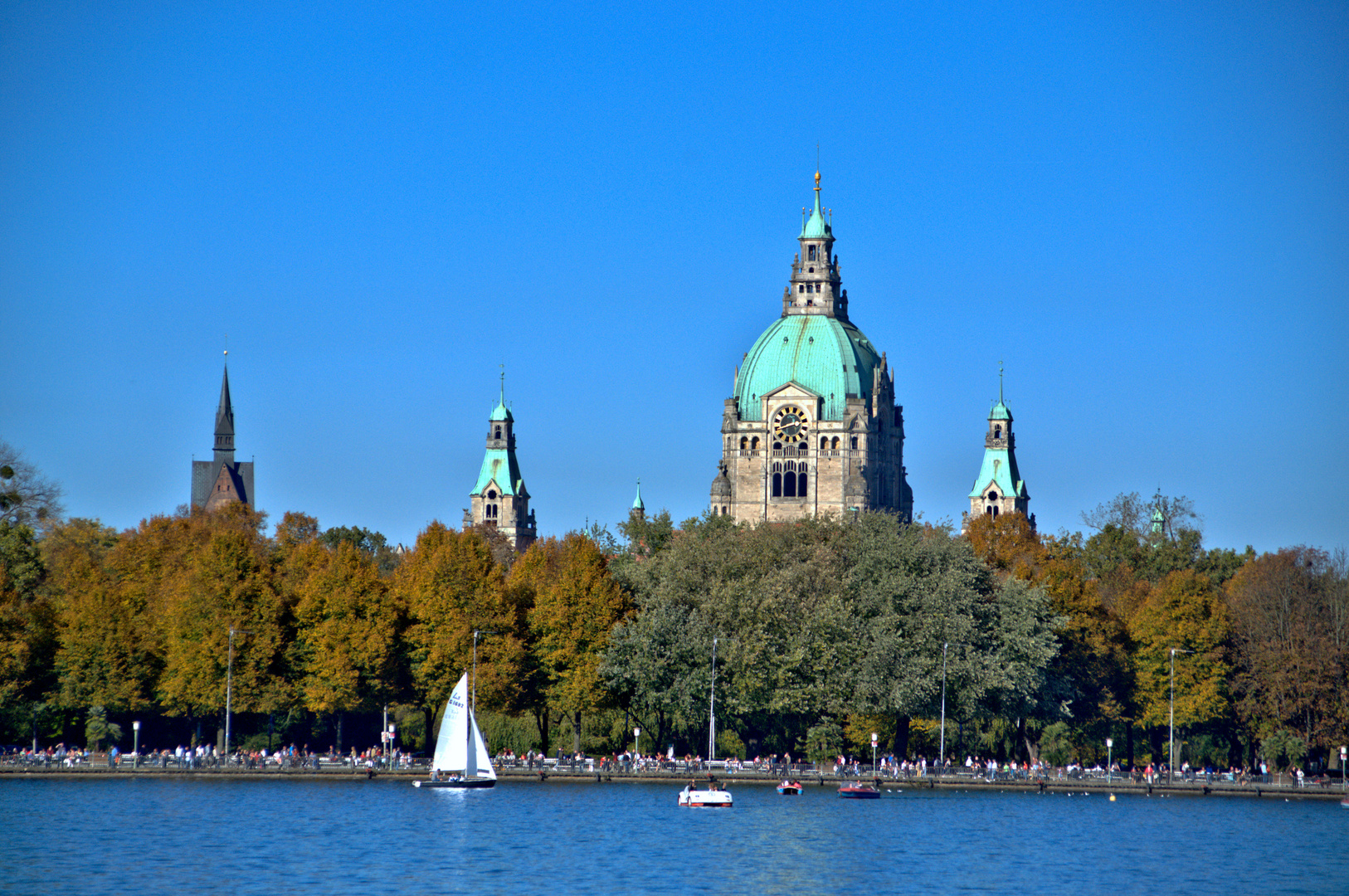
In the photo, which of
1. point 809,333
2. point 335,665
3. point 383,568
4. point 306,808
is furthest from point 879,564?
point 809,333

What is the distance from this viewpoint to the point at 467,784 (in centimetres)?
9350

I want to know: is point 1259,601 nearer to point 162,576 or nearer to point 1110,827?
point 1110,827

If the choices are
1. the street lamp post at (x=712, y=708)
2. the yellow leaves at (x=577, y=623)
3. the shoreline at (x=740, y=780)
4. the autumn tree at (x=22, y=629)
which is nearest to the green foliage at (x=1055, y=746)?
the shoreline at (x=740, y=780)

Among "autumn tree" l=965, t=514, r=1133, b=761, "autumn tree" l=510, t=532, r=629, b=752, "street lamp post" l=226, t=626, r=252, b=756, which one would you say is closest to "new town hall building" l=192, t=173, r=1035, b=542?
"autumn tree" l=965, t=514, r=1133, b=761

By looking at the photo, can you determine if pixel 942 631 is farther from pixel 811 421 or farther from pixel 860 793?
pixel 811 421

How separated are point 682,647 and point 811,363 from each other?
8308 centimetres

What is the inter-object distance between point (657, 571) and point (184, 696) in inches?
1012

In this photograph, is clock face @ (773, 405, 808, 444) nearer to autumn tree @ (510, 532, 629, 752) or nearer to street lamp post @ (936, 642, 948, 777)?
autumn tree @ (510, 532, 629, 752)

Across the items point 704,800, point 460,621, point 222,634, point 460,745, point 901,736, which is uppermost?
point 460,621

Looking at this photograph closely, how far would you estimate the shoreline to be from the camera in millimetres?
96875

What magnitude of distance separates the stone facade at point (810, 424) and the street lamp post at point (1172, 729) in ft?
191

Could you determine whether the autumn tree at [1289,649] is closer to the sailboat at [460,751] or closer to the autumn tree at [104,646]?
the sailboat at [460,751]

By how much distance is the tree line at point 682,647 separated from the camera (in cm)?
10162

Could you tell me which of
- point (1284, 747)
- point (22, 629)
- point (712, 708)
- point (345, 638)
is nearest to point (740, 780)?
point (712, 708)
